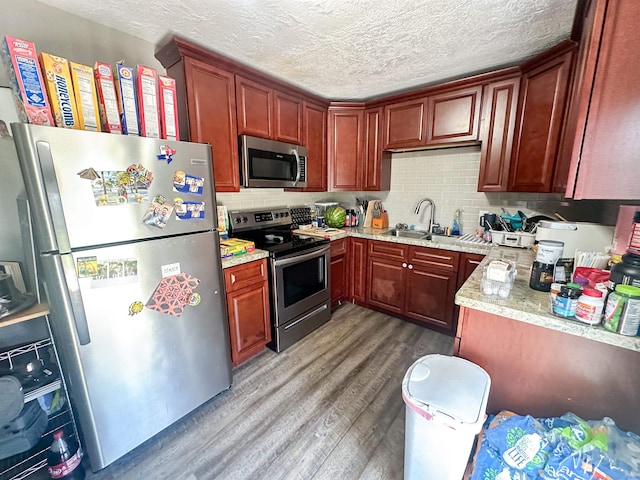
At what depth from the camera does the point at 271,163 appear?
234 centimetres

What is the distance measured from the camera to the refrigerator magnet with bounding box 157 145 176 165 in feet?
4.32

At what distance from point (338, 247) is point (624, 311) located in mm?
2139

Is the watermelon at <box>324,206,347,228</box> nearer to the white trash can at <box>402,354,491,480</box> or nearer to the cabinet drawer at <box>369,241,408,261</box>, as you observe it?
the cabinet drawer at <box>369,241,408,261</box>

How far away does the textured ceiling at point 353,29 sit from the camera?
1392 mm

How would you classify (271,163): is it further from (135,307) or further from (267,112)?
(135,307)

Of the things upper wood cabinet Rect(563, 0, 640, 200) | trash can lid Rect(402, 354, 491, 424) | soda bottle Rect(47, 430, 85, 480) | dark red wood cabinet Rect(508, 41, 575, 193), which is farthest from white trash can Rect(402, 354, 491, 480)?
dark red wood cabinet Rect(508, 41, 575, 193)

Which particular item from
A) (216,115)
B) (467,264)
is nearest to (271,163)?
(216,115)

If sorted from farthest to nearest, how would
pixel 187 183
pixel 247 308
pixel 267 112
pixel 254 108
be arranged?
pixel 267 112, pixel 254 108, pixel 247 308, pixel 187 183

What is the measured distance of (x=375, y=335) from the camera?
97.8 inches

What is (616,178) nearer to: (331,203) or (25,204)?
(25,204)

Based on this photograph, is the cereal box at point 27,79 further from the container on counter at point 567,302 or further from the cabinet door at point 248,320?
the container on counter at point 567,302

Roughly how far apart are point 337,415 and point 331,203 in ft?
7.66

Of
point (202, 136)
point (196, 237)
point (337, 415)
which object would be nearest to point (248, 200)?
point (202, 136)

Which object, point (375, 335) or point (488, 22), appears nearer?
point (488, 22)
